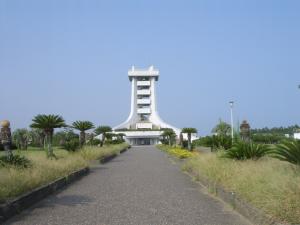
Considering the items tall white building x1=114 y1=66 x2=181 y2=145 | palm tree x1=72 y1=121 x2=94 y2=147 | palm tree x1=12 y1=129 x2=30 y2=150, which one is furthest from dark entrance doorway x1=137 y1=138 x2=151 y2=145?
palm tree x1=72 y1=121 x2=94 y2=147

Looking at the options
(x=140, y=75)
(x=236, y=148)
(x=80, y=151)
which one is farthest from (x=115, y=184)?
(x=140, y=75)

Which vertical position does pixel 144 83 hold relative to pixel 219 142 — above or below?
above

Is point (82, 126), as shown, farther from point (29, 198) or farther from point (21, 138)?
point (21, 138)

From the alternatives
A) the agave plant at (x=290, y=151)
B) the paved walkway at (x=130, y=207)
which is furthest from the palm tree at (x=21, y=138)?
the agave plant at (x=290, y=151)

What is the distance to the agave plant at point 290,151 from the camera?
→ 11.3 meters

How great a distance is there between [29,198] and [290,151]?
20.8 ft

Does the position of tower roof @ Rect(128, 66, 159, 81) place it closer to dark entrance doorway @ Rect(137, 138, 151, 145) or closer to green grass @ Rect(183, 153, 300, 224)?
dark entrance doorway @ Rect(137, 138, 151, 145)

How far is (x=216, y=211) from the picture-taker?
379 inches

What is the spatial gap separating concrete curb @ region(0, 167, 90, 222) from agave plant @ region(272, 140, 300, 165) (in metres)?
6.08

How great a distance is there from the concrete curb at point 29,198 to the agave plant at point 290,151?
6076mm

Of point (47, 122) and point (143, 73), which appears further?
point (143, 73)

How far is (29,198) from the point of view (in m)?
10.4

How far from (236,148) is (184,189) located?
3.35 metres

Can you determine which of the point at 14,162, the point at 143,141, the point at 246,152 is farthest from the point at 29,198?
the point at 143,141
